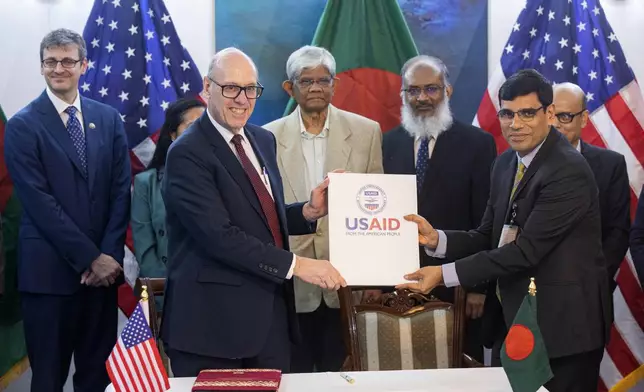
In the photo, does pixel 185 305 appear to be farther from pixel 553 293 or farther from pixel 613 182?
pixel 613 182

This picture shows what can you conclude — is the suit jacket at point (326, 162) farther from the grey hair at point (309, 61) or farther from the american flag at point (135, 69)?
the american flag at point (135, 69)

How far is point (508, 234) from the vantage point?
297cm

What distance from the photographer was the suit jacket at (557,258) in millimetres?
2828

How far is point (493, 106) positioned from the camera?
4477 mm

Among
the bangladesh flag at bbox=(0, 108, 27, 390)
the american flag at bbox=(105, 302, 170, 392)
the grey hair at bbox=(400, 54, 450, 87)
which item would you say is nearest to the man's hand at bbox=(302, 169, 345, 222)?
the american flag at bbox=(105, 302, 170, 392)

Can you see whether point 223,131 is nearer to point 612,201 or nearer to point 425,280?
point 425,280

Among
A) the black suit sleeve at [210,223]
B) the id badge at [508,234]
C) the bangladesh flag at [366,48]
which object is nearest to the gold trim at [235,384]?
the black suit sleeve at [210,223]

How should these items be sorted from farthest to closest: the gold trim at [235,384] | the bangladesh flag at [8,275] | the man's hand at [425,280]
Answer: the bangladesh flag at [8,275], the man's hand at [425,280], the gold trim at [235,384]

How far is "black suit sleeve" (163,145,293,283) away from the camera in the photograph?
2.51 meters

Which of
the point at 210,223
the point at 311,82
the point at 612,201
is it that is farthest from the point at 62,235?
the point at 612,201

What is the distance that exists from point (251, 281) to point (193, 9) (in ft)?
8.65

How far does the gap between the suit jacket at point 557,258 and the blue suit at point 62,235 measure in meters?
1.92

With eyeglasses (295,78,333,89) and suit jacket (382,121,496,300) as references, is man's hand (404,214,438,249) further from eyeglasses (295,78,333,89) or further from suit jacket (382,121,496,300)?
eyeglasses (295,78,333,89)

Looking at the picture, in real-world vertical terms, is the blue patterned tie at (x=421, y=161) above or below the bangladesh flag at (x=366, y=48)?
below
